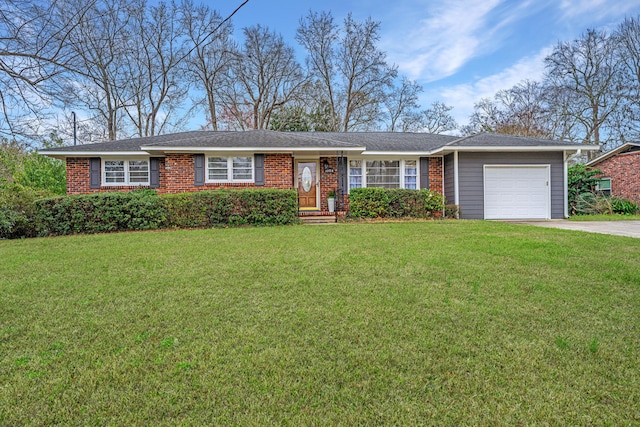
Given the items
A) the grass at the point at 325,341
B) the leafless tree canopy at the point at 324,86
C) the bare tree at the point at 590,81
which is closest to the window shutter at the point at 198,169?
the grass at the point at 325,341

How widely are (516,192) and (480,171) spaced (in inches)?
59.8

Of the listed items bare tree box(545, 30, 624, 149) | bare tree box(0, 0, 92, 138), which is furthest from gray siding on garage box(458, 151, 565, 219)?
bare tree box(545, 30, 624, 149)

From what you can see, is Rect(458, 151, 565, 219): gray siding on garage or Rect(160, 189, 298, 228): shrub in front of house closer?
Rect(160, 189, 298, 228): shrub in front of house

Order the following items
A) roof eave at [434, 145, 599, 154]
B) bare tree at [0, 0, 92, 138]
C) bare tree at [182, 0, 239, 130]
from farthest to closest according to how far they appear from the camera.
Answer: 1. bare tree at [182, 0, 239, 130]
2. roof eave at [434, 145, 599, 154]
3. bare tree at [0, 0, 92, 138]

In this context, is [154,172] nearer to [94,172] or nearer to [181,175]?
[181,175]

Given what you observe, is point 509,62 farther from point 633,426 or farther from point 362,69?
point 633,426

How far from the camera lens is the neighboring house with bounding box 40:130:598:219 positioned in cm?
1115

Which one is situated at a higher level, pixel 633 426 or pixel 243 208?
pixel 243 208

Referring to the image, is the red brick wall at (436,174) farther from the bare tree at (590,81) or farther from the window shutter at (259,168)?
the bare tree at (590,81)

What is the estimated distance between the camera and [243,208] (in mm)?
9438

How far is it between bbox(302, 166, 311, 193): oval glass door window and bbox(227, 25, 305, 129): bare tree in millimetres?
11937

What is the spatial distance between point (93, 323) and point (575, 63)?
28.9 metres

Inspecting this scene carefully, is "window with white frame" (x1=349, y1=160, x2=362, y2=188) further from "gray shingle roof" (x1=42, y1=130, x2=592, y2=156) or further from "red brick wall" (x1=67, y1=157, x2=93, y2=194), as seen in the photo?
"red brick wall" (x1=67, y1=157, x2=93, y2=194)

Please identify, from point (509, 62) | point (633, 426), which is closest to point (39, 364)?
point (633, 426)
